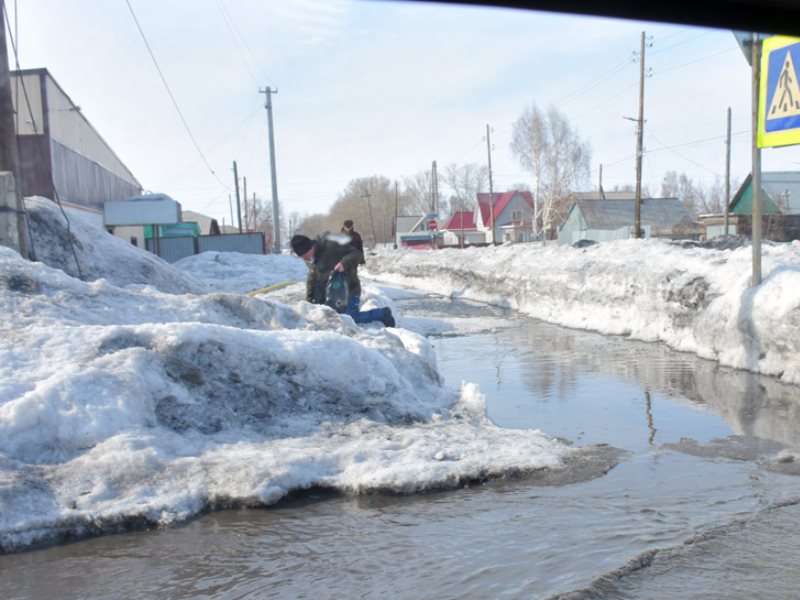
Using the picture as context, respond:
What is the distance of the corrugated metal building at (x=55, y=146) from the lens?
18.0 m

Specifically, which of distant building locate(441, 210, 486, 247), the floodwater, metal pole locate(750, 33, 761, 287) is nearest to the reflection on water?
the floodwater

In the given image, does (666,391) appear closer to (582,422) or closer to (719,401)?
(719,401)

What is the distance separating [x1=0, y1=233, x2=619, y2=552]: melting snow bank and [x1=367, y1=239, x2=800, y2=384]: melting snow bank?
4218mm

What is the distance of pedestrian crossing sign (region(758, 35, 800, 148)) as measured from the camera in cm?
906

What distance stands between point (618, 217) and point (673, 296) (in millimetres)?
58263

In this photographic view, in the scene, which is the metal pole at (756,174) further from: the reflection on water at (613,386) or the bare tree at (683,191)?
the bare tree at (683,191)

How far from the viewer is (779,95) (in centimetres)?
932

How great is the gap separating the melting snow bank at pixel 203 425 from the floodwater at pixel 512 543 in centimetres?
15

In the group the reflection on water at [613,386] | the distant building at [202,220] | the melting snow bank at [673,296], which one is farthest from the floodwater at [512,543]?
the distant building at [202,220]

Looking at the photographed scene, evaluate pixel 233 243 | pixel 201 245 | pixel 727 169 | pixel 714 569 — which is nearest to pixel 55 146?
pixel 201 245

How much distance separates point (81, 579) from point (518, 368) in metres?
6.77

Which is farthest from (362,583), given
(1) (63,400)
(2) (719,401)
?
(2) (719,401)

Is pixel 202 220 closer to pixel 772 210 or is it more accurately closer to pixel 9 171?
pixel 772 210

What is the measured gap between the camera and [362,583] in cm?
364
